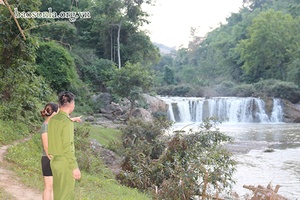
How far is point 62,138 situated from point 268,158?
14.1 m

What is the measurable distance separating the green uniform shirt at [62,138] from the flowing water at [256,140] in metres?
7.79

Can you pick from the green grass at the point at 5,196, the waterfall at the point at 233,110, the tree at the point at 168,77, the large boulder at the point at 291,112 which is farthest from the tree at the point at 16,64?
the tree at the point at 168,77

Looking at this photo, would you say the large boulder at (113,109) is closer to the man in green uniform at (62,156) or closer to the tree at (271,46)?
the man in green uniform at (62,156)

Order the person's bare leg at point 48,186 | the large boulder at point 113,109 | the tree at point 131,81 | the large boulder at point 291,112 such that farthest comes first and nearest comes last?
the large boulder at point 291,112, the large boulder at point 113,109, the tree at point 131,81, the person's bare leg at point 48,186

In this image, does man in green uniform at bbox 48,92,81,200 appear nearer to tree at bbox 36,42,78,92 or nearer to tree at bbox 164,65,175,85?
tree at bbox 36,42,78,92

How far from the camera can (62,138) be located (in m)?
3.71

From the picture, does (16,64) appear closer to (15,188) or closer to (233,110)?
(15,188)

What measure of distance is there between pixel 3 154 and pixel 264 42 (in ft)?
137

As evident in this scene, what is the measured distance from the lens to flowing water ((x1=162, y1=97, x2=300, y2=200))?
12.5m

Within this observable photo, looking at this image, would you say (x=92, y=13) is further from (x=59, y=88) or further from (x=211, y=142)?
(x=211, y=142)

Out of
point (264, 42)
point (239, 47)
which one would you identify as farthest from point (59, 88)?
point (239, 47)

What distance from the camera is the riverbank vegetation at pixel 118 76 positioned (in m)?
8.62

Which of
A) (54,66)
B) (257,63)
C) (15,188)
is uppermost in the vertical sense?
(257,63)

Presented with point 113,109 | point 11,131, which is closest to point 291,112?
point 113,109
